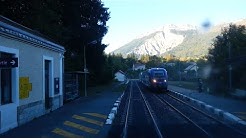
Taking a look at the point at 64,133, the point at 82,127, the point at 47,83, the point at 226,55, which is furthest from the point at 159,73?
the point at 64,133

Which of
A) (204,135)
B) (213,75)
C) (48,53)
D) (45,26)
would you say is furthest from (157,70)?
(204,135)

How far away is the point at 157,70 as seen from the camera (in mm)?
57469

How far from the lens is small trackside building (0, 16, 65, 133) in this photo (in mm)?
17641

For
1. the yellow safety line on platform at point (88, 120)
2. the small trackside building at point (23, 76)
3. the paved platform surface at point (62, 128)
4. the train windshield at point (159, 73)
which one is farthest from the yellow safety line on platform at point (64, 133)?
the train windshield at point (159, 73)

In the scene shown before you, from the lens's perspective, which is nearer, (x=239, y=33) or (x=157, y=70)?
(x=239, y=33)

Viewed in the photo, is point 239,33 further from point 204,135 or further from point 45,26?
point 204,135

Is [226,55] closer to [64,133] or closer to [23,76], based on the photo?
[23,76]

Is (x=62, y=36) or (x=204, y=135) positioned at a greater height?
(x=62, y=36)

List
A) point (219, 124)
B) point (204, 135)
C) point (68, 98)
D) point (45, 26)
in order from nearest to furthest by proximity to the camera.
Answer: point (204, 135) → point (219, 124) → point (68, 98) → point (45, 26)

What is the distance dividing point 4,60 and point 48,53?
10.6m

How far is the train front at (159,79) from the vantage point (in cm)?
5619

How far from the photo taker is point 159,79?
5603 cm

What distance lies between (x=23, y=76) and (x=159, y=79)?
36.5 meters

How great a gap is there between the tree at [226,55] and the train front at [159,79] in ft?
23.3
